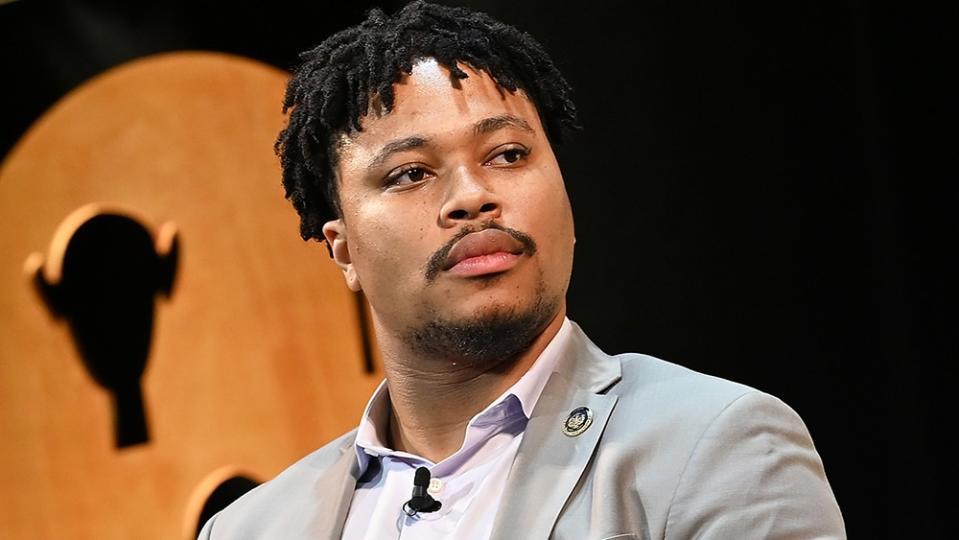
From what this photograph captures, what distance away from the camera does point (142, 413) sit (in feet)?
9.99

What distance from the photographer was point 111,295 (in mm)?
3047

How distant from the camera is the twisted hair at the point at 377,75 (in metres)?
2.05

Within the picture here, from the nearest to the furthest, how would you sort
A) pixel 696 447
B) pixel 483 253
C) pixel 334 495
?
pixel 696 447 < pixel 483 253 < pixel 334 495

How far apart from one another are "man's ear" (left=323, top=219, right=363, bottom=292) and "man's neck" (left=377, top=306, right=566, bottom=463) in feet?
0.43

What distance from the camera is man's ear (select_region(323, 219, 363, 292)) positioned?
2.18 m

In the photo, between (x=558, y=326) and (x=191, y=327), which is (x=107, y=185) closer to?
(x=191, y=327)

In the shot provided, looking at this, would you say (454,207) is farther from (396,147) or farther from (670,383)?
(670,383)

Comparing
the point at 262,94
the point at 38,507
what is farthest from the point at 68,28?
the point at 38,507

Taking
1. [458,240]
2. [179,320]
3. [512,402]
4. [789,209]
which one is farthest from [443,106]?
[179,320]

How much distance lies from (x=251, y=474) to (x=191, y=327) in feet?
1.31

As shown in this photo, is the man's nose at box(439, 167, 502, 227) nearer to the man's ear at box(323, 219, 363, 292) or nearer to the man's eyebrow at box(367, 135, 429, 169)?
the man's eyebrow at box(367, 135, 429, 169)

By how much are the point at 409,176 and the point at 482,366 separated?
1.08ft

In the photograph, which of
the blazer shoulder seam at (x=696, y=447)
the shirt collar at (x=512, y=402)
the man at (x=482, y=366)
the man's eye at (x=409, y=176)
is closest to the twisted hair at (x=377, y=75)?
the man at (x=482, y=366)

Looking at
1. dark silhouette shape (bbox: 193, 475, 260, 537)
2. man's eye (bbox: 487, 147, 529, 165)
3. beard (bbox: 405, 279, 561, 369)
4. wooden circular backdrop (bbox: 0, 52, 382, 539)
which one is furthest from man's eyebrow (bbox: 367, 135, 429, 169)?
dark silhouette shape (bbox: 193, 475, 260, 537)
